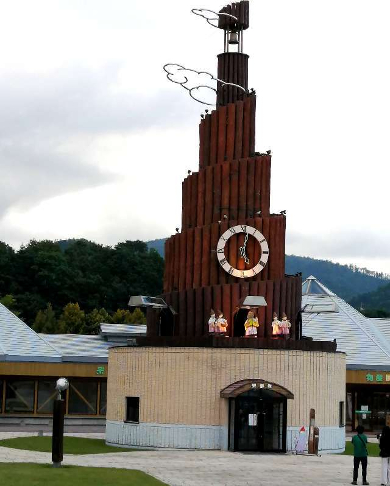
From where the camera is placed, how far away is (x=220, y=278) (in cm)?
4597

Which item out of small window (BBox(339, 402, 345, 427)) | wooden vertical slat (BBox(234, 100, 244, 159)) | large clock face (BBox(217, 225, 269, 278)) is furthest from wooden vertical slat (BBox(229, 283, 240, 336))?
wooden vertical slat (BBox(234, 100, 244, 159))

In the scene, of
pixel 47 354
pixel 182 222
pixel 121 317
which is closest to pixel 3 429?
pixel 47 354

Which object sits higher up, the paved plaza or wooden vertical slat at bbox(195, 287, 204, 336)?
wooden vertical slat at bbox(195, 287, 204, 336)

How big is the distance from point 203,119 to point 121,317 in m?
56.7

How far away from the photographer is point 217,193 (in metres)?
47.0

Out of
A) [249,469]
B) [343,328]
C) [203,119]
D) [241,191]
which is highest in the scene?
→ [203,119]

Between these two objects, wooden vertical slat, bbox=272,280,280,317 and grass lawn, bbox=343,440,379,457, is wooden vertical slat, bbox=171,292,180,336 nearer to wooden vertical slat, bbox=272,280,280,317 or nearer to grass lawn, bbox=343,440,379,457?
wooden vertical slat, bbox=272,280,280,317

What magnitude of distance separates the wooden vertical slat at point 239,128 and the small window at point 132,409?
12.2 meters

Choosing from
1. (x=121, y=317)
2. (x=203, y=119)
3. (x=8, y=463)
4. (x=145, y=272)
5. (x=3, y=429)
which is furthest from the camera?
(x=145, y=272)

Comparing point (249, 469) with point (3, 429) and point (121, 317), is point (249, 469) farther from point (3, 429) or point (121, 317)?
point (121, 317)

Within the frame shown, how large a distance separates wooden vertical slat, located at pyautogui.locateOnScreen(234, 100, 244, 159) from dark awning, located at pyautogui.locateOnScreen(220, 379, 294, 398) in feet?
36.8

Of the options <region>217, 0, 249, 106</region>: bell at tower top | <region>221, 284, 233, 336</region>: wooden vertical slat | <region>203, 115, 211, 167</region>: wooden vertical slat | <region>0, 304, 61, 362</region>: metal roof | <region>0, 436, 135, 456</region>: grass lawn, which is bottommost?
<region>0, 436, 135, 456</region>: grass lawn

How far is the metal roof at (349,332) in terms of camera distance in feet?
201

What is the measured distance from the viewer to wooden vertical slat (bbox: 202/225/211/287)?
46.2 meters
